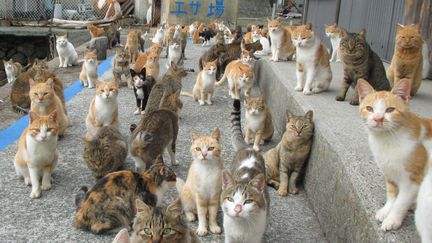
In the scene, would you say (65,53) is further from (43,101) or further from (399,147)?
(399,147)

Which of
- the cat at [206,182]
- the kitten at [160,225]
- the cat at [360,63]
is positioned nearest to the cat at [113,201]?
the cat at [206,182]

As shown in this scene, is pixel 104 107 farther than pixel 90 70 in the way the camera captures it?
No

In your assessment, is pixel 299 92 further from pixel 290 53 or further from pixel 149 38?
pixel 149 38

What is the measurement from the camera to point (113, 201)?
3025 mm

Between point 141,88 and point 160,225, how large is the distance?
143 inches

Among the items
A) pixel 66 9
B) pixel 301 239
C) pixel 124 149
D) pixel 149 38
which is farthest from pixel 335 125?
pixel 66 9

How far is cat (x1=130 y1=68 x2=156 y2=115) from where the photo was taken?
5.91m

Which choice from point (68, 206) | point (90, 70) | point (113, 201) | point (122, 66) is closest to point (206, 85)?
point (122, 66)

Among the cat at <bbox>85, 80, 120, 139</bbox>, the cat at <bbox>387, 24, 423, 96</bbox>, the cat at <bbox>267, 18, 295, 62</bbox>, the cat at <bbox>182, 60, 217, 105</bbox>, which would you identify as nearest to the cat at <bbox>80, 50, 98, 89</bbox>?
the cat at <bbox>182, 60, 217, 105</bbox>

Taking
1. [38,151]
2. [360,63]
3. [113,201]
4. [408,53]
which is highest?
[408,53]

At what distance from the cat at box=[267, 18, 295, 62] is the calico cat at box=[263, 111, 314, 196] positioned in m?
3.91

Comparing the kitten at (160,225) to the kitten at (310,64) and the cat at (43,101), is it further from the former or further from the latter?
the kitten at (310,64)

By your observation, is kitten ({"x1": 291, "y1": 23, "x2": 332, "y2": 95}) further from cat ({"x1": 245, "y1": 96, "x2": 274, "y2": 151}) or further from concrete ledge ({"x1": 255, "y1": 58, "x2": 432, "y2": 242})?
cat ({"x1": 245, "y1": 96, "x2": 274, "y2": 151})

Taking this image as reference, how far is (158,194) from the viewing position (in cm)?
334
